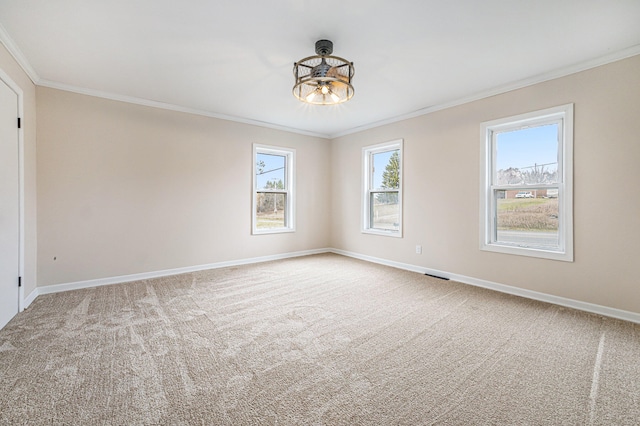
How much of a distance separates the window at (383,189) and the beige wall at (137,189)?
1.81 m

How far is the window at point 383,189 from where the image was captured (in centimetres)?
499

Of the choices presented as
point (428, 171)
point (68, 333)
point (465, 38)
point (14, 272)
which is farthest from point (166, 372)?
point (428, 171)

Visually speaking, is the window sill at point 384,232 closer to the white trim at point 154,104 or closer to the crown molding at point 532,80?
the crown molding at point 532,80

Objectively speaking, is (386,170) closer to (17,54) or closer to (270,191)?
(270,191)

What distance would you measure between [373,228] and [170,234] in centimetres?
345

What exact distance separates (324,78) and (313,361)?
90.0 inches

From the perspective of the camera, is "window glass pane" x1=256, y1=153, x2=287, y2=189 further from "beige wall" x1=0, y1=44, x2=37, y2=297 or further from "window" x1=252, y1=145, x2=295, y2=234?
"beige wall" x1=0, y1=44, x2=37, y2=297

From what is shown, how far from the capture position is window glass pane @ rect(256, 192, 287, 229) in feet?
17.5

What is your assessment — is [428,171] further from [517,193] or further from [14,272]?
[14,272]

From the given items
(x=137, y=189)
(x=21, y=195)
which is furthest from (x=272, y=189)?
(x=21, y=195)

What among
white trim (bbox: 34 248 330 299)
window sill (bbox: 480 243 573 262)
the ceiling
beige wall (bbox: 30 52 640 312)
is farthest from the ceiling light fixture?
white trim (bbox: 34 248 330 299)

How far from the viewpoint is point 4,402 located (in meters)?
1.63

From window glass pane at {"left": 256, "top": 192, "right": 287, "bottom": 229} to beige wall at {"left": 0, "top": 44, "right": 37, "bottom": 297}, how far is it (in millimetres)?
2919

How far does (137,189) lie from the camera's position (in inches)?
159
